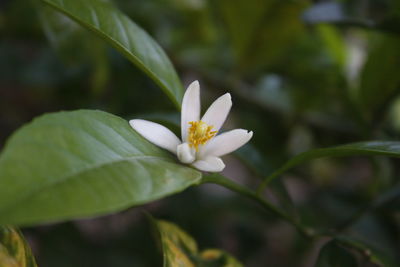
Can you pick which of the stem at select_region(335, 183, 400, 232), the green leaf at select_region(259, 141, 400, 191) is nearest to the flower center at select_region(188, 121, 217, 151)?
the green leaf at select_region(259, 141, 400, 191)

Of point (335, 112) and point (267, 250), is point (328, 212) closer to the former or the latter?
point (335, 112)

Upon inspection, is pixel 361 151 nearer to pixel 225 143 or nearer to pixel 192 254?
pixel 225 143

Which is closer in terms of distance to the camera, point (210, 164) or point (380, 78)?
point (210, 164)

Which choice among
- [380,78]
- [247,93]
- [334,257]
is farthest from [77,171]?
[247,93]

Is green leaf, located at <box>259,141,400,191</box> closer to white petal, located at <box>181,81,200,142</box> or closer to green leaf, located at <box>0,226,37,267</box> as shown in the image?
white petal, located at <box>181,81,200,142</box>

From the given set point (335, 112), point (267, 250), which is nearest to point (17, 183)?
point (335, 112)

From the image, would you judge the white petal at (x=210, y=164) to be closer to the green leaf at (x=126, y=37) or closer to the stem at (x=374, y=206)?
the green leaf at (x=126, y=37)

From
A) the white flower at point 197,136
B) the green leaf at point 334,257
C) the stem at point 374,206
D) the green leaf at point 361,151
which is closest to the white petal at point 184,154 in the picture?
the white flower at point 197,136
